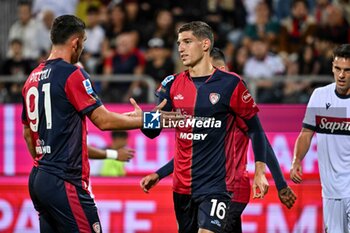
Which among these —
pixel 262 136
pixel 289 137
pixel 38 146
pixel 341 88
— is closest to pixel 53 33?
pixel 38 146

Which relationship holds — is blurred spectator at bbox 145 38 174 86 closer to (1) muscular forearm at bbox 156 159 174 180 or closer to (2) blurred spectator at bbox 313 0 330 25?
(2) blurred spectator at bbox 313 0 330 25

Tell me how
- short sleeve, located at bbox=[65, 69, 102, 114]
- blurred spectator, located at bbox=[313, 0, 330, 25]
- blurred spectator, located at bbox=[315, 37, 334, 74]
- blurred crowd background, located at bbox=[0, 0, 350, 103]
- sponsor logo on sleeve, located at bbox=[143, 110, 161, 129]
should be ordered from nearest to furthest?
short sleeve, located at bbox=[65, 69, 102, 114], sponsor logo on sleeve, located at bbox=[143, 110, 161, 129], blurred crowd background, located at bbox=[0, 0, 350, 103], blurred spectator, located at bbox=[315, 37, 334, 74], blurred spectator, located at bbox=[313, 0, 330, 25]

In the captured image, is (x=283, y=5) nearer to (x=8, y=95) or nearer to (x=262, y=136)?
(x=8, y=95)

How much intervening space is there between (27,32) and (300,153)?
8.83 metres

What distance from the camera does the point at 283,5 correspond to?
16.3 metres

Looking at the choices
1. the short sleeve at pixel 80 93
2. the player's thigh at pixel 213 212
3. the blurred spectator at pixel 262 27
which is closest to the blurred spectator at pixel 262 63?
the blurred spectator at pixel 262 27

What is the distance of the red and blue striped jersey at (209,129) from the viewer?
25.4 feet

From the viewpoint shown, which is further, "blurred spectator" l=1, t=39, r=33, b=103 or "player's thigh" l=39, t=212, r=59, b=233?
"blurred spectator" l=1, t=39, r=33, b=103

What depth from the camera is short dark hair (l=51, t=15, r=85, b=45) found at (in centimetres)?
722

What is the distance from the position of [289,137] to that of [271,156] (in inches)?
170

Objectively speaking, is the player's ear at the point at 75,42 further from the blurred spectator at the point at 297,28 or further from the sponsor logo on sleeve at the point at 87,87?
the blurred spectator at the point at 297,28

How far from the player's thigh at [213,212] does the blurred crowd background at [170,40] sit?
630 centimetres

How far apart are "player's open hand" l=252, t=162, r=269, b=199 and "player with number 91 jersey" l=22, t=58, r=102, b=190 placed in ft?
4.72

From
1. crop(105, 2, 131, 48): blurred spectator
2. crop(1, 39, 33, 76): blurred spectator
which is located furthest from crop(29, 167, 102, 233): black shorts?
crop(105, 2, 131, 48): blurred spectator
